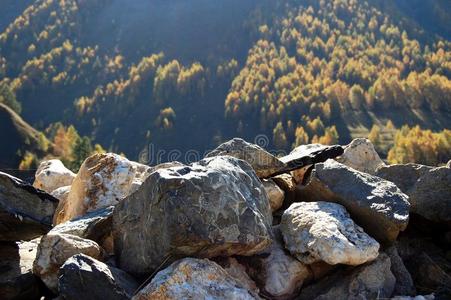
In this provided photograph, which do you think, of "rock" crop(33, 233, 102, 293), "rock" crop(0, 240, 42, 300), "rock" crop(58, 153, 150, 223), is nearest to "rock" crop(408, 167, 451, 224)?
"rock" crop(58, 153, 150, 223)

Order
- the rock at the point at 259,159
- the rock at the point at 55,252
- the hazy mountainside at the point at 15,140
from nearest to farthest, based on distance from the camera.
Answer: the rock at the point at 55,252 < the rock at the point at 259,159 < the hazy mountainside at the point at 15,140

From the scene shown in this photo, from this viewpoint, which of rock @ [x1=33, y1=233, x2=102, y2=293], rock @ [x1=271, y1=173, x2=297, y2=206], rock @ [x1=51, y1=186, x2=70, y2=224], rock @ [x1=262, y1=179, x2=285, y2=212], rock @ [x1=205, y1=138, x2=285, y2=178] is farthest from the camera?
rock @ [x1=51, y1=186, x2=70, y2=224]

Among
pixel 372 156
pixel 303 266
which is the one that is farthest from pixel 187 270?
pixel 372 156

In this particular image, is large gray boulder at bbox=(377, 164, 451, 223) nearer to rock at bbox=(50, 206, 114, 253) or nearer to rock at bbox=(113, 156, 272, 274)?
rock at bbox=(113, 156, 272, 274)

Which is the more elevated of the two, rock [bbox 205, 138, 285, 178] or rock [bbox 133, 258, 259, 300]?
rock [bbox 205, 138, 285, 178]

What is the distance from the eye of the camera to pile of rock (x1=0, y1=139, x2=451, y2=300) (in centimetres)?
767

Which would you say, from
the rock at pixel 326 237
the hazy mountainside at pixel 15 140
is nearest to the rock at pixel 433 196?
the rock at pixel 326 237

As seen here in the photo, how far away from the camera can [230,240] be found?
7.91 metres

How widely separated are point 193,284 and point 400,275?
3.97m

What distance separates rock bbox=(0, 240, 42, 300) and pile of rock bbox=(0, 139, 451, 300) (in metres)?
0.02

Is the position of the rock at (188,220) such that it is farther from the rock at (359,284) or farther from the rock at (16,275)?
the rock at (16,275)

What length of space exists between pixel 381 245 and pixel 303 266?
163 centimetres

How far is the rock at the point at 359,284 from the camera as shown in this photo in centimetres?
835

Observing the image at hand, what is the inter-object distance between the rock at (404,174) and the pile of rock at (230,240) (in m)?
0.10
